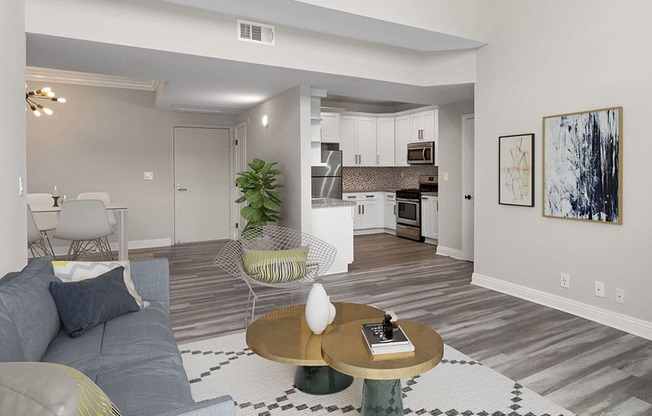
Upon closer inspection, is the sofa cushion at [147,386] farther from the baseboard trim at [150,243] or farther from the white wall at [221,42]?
the baseboard trim at [150,243]

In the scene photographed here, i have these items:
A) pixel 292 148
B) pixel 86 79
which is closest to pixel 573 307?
pixel 292 148

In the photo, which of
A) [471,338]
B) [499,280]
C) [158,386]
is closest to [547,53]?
[499,280]

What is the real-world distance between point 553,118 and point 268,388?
3.29 m

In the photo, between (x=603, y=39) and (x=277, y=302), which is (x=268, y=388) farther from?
(x=603, y=39)

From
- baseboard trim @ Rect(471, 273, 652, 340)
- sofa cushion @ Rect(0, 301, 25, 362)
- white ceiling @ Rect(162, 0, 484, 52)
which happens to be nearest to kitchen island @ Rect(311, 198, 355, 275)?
baseboard trim @ Rect(471, 273, 652, 340)

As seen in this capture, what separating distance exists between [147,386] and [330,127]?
709 centimetres

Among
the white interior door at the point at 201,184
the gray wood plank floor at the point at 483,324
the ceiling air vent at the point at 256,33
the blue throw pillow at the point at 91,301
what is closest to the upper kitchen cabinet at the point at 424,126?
the gray wood plank floor at the point at 483,324

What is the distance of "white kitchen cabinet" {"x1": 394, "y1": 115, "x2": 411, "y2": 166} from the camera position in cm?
842

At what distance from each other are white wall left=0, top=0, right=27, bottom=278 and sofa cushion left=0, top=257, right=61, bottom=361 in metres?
0.40

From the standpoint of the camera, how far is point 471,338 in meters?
3.21

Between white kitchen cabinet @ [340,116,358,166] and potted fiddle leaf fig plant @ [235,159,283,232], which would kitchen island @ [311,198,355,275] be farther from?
white kitchen cabinet @ [340,116,358,166]

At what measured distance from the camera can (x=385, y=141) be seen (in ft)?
28.8

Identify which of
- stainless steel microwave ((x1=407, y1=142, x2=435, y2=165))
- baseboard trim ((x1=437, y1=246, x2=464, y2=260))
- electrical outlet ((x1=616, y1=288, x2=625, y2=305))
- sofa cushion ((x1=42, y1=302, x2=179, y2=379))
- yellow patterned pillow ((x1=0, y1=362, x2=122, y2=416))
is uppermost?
stainless steel microwave ((x1=407, y1=142, x2=435, y2=165))

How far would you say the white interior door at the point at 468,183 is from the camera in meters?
6.08
